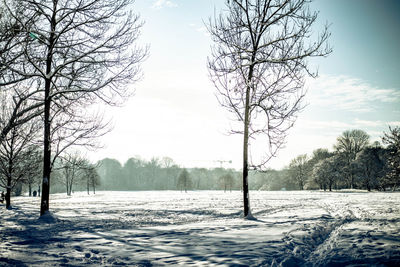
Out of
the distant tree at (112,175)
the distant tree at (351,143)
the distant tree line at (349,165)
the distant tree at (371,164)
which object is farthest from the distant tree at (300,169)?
the distant tree at (112,175)

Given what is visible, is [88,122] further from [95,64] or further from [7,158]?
[7,158]

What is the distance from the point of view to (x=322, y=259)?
191 inches

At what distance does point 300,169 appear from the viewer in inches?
2835

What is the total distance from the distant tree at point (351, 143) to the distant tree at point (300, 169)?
37.6ft

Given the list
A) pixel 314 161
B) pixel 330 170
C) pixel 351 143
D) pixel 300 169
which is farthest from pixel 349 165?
pixel 300 169

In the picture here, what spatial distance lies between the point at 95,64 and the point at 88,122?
128 inches

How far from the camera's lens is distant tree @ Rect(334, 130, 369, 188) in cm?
5639

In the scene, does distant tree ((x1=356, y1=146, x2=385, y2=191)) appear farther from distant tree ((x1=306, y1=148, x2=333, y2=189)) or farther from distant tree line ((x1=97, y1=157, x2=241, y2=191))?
distant tree line ((x1=97, y1=157, x2=241, y2=191))

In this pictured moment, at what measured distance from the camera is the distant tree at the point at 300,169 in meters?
71.0

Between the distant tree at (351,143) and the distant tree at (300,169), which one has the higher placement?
the distant tree at (351,143)

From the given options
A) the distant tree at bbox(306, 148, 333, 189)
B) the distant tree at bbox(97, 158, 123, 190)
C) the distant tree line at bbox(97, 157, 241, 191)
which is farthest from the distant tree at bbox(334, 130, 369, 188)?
the distant tree at bbox(97, 158, 123, 190)

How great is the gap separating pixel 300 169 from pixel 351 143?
17.1 m

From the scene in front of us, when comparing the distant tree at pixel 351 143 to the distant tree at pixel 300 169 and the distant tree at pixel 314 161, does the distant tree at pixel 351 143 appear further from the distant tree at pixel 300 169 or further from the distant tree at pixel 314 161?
the distant tree at pixel 300 169

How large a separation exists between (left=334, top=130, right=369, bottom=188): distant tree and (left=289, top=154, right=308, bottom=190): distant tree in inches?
451
